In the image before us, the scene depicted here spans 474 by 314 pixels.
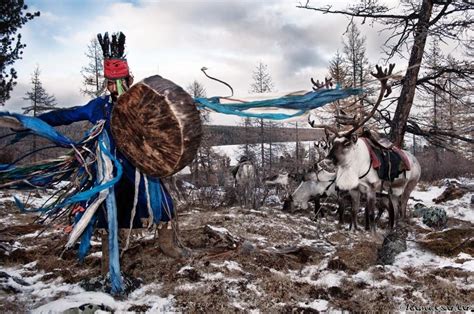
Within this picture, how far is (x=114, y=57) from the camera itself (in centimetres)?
330

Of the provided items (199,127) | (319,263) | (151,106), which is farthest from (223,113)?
(319,263)

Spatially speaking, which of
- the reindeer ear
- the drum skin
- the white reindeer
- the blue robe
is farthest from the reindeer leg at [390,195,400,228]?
the drum skin

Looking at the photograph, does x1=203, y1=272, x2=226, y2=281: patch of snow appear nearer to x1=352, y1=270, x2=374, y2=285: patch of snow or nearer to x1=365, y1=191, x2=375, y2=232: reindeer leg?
x1=352, y1=270, x2=374, y2=285: patch of snow

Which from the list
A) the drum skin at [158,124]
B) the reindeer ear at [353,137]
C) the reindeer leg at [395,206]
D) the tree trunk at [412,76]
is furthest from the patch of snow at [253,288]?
the tree trunk at [412,76]

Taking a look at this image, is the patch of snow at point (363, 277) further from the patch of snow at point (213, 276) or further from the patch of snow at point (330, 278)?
the patch of snow at point (213, 276)

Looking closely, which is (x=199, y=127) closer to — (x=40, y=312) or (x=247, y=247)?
(x=40, y=312)

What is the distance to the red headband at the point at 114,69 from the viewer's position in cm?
321

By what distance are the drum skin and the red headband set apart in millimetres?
504

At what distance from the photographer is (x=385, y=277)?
12.2ft

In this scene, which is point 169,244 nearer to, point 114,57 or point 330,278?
point 330,278

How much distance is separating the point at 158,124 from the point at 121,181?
35.7 inches

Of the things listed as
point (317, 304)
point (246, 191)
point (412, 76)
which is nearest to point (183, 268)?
point (317, 304)

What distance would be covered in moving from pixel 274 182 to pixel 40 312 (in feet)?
28.6

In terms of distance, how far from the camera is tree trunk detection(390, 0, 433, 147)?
631cm
